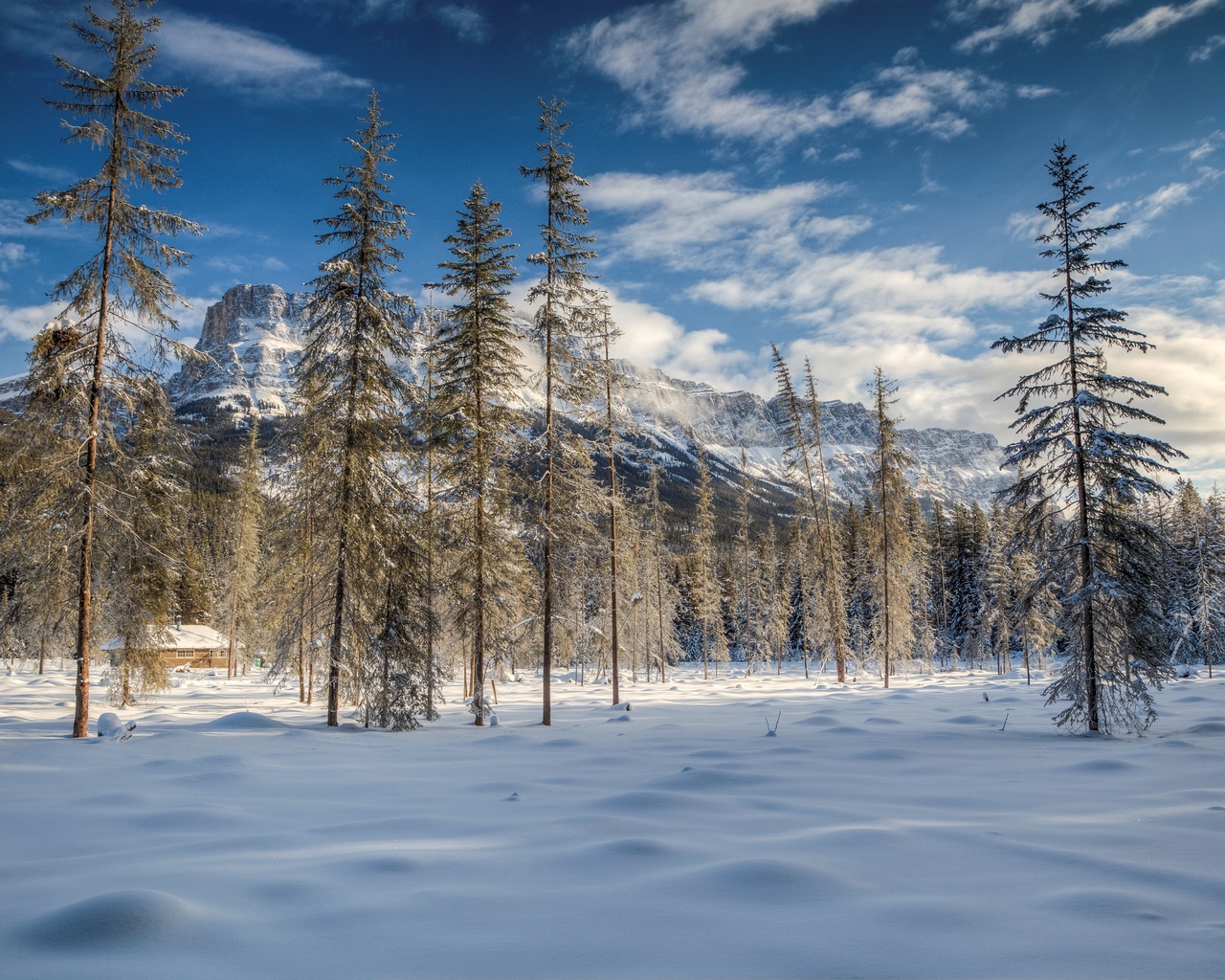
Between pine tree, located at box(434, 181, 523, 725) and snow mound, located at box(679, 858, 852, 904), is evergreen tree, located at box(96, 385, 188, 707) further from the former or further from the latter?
snow mound, located at box(679, 858, 852, 904)

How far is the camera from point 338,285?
16.5m

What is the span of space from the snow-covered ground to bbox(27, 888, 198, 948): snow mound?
15 mm

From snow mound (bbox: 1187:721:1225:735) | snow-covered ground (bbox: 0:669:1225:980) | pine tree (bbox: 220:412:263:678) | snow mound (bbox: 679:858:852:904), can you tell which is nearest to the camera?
snow-covered ground (bbox: 0:669:1225:980)

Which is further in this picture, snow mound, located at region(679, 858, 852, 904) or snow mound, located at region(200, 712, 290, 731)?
snow mound, located at region(200, 712, 290, 731)

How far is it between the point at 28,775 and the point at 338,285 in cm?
1212

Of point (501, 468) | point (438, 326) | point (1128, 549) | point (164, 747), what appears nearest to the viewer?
point (164, 747)

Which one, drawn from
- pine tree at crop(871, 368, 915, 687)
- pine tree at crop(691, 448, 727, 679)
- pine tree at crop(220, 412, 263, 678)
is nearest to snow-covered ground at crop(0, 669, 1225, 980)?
pine tree at crop(871, 368, 915, 687)

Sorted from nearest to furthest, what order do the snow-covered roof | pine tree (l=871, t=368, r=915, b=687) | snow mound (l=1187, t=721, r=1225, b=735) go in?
snow mound (l=1187, t=721, r=1225, b=735), pine tree (l=871, t=368, r=915, b=687), the snow-covered roof

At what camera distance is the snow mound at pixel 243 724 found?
14.9m

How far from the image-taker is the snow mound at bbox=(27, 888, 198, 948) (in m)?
3.33

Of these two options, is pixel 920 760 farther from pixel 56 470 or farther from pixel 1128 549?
pixel 56 470

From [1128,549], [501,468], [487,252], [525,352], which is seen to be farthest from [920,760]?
[487,252]

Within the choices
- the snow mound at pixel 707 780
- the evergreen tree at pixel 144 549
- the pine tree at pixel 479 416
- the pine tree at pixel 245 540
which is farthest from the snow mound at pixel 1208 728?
the pine tree at pixel 245 540

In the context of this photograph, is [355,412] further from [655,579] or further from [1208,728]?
[655,579]
